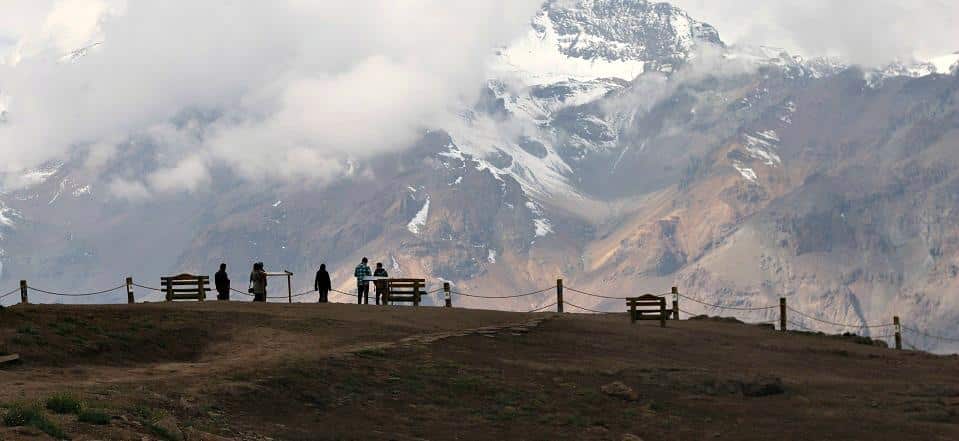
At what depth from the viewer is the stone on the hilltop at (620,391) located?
154 ft

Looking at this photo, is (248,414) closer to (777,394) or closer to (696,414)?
(696,414)

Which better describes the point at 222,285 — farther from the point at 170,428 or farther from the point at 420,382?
the point at 170,428

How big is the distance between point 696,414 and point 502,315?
909 inches

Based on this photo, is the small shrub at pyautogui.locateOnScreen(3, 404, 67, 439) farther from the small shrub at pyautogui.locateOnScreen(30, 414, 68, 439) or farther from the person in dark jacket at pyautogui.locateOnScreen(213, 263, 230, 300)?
the person in dark jacket at pyautogui.locateOnScreen(213, 263, 230, 300)

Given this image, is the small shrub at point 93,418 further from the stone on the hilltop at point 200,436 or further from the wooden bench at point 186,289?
the wooden bench at point 186,289

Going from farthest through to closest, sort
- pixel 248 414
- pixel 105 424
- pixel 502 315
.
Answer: pixel 502 315, pixel 248 414, pixel 105 424

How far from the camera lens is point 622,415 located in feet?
147

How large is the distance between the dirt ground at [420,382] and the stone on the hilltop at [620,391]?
0.07 metres

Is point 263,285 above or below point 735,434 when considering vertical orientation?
above

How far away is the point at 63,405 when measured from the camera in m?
34.7

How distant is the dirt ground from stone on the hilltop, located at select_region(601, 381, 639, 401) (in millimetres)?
74

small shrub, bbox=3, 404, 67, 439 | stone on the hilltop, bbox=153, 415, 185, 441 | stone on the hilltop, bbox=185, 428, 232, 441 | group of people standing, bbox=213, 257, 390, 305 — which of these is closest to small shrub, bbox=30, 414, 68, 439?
small shrub, bbox=3, 404, 67, 439

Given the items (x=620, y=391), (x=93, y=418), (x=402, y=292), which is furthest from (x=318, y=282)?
(x=93, y=418)

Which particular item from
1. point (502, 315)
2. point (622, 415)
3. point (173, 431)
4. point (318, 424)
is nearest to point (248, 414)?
point (318, 424)
